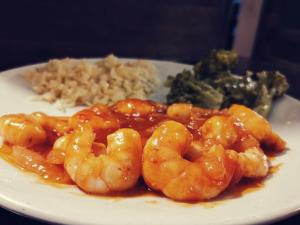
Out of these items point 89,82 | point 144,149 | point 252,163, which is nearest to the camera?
point 144,149

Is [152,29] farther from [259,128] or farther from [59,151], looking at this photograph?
[59,151]

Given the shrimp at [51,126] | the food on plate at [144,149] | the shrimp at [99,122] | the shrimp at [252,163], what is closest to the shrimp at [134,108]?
the food on plate at [144,149]

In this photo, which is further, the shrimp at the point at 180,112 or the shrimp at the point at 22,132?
the shrimp at the point at 180,112

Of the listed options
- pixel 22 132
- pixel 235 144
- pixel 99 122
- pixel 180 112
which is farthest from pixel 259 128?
pixel 22 132

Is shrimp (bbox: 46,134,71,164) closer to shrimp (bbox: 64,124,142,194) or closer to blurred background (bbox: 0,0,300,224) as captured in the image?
shrimp (bbox: 64,124,142,194)

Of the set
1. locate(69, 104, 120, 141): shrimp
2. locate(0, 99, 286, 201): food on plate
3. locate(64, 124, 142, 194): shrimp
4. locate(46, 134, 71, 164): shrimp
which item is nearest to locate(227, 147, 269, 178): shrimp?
locate(0, 99, 286, 201): food on plate

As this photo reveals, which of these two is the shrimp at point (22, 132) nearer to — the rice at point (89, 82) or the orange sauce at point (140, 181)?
the orange sauce at point (140, 181)
